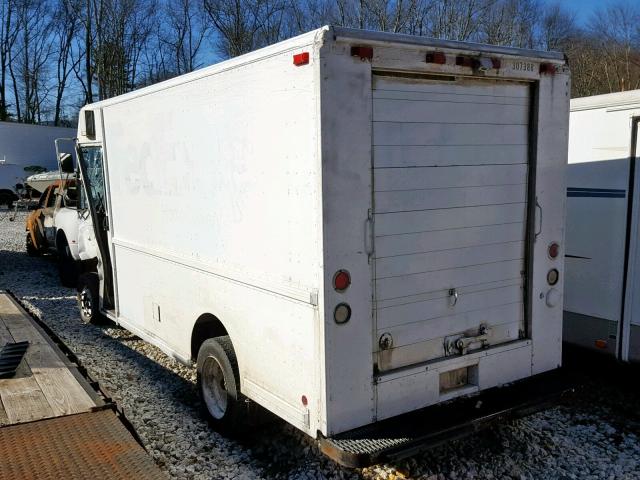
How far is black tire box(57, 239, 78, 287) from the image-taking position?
10.6 m

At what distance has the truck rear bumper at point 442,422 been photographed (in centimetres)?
346

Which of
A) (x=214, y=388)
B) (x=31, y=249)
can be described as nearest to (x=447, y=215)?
(x=214, y=388)

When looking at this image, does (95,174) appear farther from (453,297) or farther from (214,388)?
(453,297)

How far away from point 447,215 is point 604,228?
2404 millimetres

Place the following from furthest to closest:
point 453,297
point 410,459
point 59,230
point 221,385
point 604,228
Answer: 1. point 59,230
2. point 604,228
3. point 221,385
4. point 410,459
5. point 453,297

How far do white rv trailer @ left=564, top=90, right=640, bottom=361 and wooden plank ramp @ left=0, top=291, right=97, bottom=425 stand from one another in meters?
4.41

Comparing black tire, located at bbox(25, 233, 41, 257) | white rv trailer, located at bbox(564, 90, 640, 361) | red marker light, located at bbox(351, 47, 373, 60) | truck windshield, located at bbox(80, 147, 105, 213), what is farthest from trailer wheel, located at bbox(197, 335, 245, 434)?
black tire, located at bbox(25, 233, 41, 257)

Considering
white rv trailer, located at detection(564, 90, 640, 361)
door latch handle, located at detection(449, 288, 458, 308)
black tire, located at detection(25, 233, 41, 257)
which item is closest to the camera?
door latch handle, located at detection(449, 288, 458, 308)

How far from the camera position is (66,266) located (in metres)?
10.8

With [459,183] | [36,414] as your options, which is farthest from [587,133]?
[36,414]

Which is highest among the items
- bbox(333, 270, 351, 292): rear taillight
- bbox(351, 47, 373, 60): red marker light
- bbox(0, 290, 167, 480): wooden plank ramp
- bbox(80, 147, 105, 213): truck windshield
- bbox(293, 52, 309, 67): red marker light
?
bbox(351, 47, 373, 60): red marker light

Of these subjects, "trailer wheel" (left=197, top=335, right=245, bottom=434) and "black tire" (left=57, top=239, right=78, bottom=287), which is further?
"black tire" (left=57, top=239, right=78, bottom=287)

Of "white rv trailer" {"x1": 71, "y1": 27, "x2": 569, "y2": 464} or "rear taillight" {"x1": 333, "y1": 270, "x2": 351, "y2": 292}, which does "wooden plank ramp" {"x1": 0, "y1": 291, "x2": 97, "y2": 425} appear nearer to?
"white rv trailer" {"x1": 71, "y1": 27, "x2": 569, "y2": 464}

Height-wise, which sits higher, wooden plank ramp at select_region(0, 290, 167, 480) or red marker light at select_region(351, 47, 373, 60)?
red marker light at select_region(351, 47, 373, 60)
